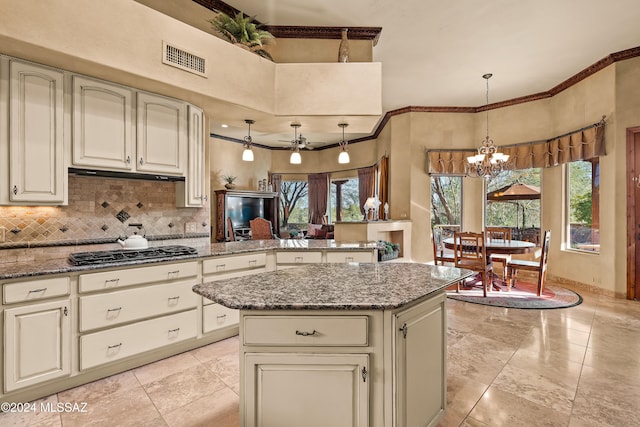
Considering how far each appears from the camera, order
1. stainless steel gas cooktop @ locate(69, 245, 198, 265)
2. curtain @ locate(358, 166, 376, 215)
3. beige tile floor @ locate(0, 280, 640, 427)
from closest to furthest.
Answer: beige tile floor @ locate(0, 280, 640, 427)
stainless steel gas cooktop @ locate(69, 245, 198, 265)
curtain @ locate(358, 166, 376, 215)

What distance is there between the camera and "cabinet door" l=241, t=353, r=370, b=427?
128cm

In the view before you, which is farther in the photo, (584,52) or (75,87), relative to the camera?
(584,52)

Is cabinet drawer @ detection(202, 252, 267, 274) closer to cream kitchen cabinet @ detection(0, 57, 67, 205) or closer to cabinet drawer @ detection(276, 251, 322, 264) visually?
cabinet drawer @ detection(276, 251, 322, 264)

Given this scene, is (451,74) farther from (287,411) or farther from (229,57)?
(287,411)

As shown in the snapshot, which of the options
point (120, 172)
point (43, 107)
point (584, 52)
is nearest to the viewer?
point (43, 107)

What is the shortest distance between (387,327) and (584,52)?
5.28 meters

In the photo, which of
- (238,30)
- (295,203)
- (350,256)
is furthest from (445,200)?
(238,30)

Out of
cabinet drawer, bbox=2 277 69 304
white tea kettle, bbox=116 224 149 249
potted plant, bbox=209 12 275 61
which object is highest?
potted plant, bbox=209 12 275 61

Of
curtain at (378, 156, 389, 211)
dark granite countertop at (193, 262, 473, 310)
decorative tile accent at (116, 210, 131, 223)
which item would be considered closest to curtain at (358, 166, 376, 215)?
curtain at (378, 156, 389, 211)

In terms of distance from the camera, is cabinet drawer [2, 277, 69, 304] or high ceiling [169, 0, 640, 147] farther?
high ceiling [169, 0, 640, 147]

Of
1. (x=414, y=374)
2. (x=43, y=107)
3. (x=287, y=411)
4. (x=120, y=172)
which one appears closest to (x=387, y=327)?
(x=414, y=374)

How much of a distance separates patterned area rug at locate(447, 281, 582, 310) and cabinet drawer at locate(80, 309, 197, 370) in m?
3.58

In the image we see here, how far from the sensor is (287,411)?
4.26 ft

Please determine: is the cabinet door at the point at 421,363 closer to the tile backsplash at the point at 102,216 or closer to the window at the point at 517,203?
the tile backsplash at the point at 102,216
